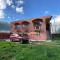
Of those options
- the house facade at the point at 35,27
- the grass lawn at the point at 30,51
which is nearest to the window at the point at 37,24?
Answer: the house facade at the point at 35,27

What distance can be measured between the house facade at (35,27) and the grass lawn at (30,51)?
0.09m

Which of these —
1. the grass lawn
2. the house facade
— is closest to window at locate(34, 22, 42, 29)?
the house facade

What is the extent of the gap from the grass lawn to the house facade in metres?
0.09

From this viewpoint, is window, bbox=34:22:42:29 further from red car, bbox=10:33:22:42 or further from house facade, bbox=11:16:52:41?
red car, bbox=10:33:22:42

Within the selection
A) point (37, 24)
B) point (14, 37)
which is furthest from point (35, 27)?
point (14, 37)

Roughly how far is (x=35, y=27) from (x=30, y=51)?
1.03 feet

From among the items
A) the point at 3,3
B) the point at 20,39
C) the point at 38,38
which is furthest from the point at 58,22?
the point at 3,3

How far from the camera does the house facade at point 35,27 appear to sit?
3088mm

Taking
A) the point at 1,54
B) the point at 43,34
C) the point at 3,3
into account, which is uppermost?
the point at 3,3

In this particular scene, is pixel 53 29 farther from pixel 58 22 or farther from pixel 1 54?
pixel 1 54

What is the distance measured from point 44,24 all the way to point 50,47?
0.94 ft

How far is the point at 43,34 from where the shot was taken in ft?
10.1

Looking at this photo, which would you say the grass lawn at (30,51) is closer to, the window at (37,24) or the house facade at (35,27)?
the house facade at (35,27)

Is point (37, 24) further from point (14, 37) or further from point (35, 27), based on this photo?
point (14, 37)
